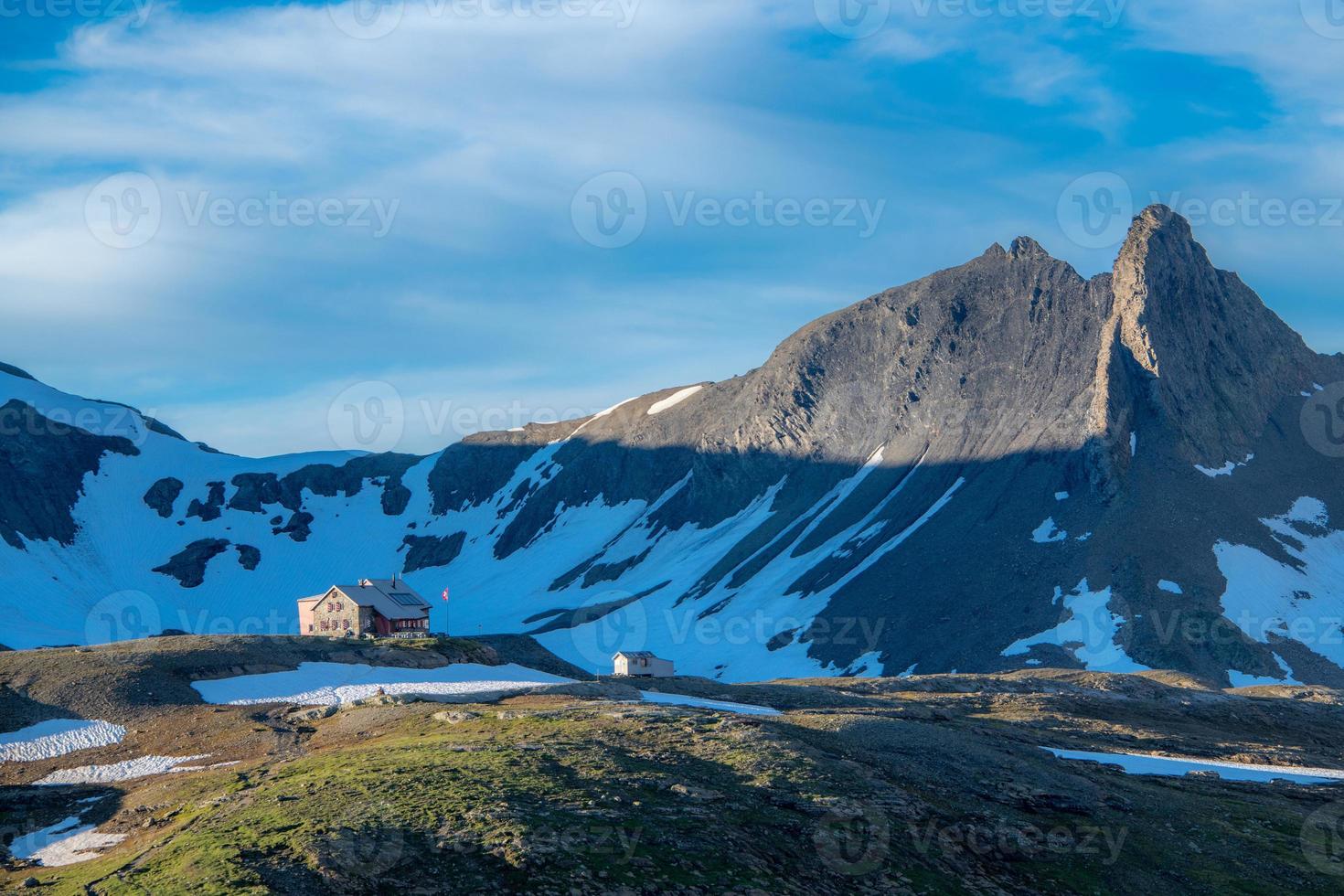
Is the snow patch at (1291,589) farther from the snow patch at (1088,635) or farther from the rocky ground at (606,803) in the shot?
the rocky ground at (606,803)

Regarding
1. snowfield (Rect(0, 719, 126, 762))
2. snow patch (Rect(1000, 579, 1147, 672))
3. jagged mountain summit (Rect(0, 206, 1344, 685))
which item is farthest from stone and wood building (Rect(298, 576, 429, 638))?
snow patch (Rect(1000, 579, 1147, 672))

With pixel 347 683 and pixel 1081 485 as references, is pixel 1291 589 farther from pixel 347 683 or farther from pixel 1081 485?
pixel 347 683

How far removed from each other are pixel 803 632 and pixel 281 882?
124m

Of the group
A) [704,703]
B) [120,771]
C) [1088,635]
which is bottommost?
[120,771]

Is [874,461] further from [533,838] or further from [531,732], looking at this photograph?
[533,838]

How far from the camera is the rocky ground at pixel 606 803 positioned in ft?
114

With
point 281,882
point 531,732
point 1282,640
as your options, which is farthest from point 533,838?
point 1282,640

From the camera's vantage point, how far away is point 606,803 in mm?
40188

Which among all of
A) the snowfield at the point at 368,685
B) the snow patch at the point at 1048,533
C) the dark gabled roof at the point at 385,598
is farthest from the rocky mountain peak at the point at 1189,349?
the snowfield at the point at 368,685

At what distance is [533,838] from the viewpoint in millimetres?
35812

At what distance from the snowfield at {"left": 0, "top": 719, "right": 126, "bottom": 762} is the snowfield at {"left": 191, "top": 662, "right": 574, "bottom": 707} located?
25.2 feet

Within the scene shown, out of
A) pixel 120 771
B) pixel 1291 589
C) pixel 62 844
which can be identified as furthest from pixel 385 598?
pixel 1291 589

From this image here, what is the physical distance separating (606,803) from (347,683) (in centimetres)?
3816

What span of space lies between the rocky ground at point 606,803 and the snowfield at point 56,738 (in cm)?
104
